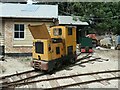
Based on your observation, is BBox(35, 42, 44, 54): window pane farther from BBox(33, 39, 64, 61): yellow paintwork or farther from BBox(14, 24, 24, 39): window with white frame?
BBox(14, 24, 24, 39): window with white frame

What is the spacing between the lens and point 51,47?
48.9 ft

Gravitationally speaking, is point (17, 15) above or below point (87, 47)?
above

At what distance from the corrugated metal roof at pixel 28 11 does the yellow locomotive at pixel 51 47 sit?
225 inches

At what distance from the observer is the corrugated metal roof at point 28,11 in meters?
22.2

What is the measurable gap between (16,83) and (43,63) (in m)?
2.59

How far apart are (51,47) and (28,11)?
9675mm

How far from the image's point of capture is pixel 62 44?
53.3 feet

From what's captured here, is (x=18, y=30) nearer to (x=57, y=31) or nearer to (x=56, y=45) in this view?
(x=57, y=31)

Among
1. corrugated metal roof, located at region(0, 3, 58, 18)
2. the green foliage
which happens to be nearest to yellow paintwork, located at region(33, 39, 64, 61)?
corrugated metal roof, located at region(0, 3, 58, 18)

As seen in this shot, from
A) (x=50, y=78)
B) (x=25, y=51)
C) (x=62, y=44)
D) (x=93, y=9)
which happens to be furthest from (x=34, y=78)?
(x=93, y=9)

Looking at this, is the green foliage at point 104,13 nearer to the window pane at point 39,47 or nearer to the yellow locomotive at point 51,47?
the yellow locomotive at point 51,47

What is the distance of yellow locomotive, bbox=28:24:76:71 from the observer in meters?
14.7

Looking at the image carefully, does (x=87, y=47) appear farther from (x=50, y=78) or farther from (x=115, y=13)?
(x=50, y=78)

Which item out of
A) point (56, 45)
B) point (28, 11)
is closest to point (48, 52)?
point (56, 45)
